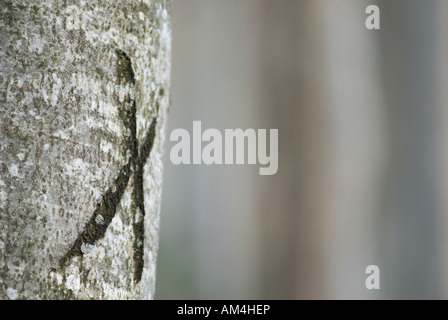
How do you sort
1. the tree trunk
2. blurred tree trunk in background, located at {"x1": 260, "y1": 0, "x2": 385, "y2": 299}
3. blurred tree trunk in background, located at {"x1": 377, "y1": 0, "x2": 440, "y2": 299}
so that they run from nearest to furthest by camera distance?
1. the tree trunk
2. blurred tree trunk in background, located at {"x1": 377, "y1": 0, "x2": 440, "y2": 299}
3. blurred tree trunk in background, located at {"x1": 260, "y1": 0, "x2": 385, "y2": 299}

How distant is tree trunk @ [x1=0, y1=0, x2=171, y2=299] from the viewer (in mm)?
542

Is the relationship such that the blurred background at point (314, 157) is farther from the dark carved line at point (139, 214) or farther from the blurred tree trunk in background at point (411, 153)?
the dark carved line at point (139, 214)

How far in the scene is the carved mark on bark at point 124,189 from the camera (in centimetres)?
57

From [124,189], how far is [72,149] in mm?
70

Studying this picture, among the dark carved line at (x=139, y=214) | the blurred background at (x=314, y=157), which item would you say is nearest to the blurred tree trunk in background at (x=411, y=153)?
the blurred background at (x=314, y=157)

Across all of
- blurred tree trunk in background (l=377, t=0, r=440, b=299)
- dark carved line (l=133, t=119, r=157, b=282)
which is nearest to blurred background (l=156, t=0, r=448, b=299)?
blurred tree trunk in background (l=377, t=0, r=440, b=299)

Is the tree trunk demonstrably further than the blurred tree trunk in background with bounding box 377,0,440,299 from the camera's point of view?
No

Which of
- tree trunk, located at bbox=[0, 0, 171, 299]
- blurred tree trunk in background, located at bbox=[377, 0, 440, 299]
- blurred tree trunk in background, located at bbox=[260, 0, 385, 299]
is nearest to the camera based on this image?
tree trunk, located at bbox=[0, 0, 171, 299]

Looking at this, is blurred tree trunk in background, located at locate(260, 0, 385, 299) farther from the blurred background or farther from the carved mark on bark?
the carved mark on bark

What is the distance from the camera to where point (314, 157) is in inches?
96.5

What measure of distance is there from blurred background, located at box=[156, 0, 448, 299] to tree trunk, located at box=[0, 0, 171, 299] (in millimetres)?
1866

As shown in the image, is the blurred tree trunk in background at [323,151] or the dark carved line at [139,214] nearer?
the dark carved line at [139,214]

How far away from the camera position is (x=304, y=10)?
2523 millimetres

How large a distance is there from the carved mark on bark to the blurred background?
1.83m
